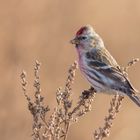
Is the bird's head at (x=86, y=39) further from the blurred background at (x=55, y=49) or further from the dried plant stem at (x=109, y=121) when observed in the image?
the blurred background at (x=55, y=49)

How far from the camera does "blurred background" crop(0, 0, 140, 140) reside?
8.41m

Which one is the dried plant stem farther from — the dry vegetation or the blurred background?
the blurred background

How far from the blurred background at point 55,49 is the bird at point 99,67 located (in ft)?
4.59

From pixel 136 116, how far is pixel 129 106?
0.13m

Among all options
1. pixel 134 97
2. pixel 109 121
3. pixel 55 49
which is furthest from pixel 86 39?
pixel 55 49

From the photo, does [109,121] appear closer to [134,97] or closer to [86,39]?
[134,97]

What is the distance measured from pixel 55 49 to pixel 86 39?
247cm

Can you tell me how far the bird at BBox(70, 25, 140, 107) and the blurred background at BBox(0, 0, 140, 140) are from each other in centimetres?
140

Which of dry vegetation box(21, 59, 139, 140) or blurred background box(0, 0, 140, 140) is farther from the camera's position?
blurred background box(0, 0, 140, 140)

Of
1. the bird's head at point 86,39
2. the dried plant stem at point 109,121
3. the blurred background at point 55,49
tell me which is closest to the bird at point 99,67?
the bird's head at point 86,39

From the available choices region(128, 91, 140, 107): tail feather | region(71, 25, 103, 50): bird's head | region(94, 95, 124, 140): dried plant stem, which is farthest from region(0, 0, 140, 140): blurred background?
region(94, 95, 124, 140): dried plant stem

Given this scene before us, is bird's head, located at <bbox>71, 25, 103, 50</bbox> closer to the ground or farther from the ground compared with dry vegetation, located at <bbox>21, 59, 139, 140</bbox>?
farther from the ground

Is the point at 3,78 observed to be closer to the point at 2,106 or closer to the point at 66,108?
the point at 2,106

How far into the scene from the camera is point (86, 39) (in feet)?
22.2
